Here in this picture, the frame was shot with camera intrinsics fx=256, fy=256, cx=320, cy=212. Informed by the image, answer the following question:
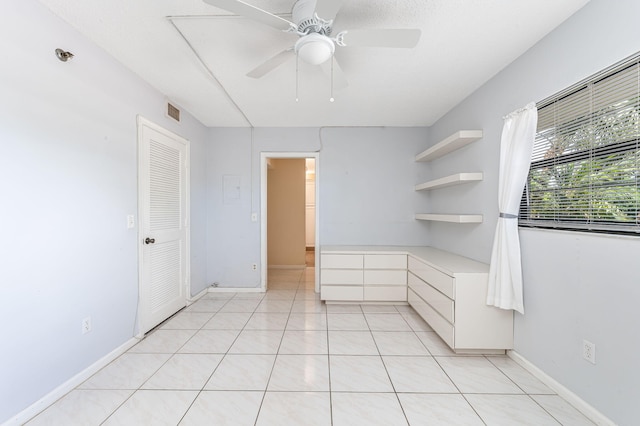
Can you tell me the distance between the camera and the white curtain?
1933 mm

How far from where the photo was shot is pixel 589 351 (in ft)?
5.06

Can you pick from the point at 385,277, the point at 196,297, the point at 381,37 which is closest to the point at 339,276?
the point at 385,277

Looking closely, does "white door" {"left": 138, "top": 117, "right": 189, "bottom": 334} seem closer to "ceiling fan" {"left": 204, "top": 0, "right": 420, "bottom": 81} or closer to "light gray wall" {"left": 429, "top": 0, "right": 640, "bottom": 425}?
"ceiling fan" {"left": 204, "top": 0, "right": 420, "bottom": 81}

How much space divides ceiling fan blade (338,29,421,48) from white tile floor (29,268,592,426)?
2.27 m

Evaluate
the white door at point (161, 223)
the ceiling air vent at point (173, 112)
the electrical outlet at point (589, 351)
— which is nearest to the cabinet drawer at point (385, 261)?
the electrical outlet at point (589, 351)

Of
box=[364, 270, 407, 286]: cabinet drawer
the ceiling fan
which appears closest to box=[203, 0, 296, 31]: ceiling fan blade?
the ceiling fan

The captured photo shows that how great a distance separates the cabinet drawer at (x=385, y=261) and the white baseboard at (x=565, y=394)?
141 centimetres

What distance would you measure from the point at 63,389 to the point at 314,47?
2.78 m

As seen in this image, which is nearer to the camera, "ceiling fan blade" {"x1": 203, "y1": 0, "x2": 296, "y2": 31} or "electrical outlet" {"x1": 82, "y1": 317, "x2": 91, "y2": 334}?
"ceiling fan blade" {"x1": 203, "y1": 0, "x2": 296, "y2": 31}

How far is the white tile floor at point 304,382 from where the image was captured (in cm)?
156

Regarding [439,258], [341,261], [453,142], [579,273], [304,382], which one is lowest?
[304,382]

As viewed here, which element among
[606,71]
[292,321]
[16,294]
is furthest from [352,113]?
[16,294]

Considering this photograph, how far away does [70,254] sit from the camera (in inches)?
70.2

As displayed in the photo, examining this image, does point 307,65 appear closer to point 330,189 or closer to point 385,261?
point 330,189
